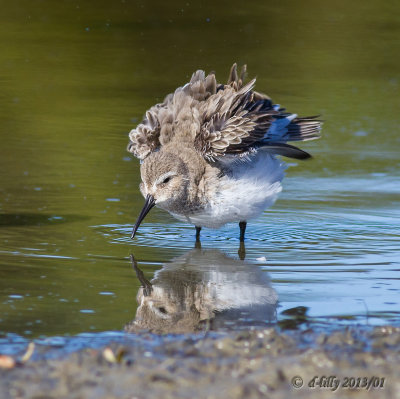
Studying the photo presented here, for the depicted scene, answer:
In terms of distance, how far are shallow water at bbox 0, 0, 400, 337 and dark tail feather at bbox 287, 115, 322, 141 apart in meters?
0.97

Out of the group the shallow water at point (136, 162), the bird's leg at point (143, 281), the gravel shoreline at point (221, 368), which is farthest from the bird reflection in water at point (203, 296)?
the gravel shoreline at point (221, 368)

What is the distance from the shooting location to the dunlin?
1000 centimetres

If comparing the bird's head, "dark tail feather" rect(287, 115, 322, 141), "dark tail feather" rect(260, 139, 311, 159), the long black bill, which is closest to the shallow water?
the long black bill

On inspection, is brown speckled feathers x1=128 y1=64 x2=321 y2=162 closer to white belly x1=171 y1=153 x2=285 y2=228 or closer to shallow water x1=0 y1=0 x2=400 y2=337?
white belly x1=171 y1=153 x2=285 y2=228

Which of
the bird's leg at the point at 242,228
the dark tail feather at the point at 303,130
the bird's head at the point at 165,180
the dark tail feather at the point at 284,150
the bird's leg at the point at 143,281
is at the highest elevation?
the dark tail feather at the point at 303,130

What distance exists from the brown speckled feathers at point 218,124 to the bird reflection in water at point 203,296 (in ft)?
4.16

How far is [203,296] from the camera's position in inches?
331

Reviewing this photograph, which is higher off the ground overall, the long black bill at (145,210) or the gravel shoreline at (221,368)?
the long black bill at (145,210)

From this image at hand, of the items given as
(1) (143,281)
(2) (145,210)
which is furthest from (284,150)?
(1) (143,281)

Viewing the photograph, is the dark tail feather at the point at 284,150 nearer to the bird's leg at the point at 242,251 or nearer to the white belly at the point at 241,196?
the white belly at the point at 241,196

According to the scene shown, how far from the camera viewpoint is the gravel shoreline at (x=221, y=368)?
5699 mm

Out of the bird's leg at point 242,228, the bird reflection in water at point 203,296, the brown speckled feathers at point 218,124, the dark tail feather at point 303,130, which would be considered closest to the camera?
the bird reflection in water at point 203,296

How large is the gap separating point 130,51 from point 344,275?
12488 mm

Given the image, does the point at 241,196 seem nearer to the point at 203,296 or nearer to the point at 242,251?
the point at 242,251
